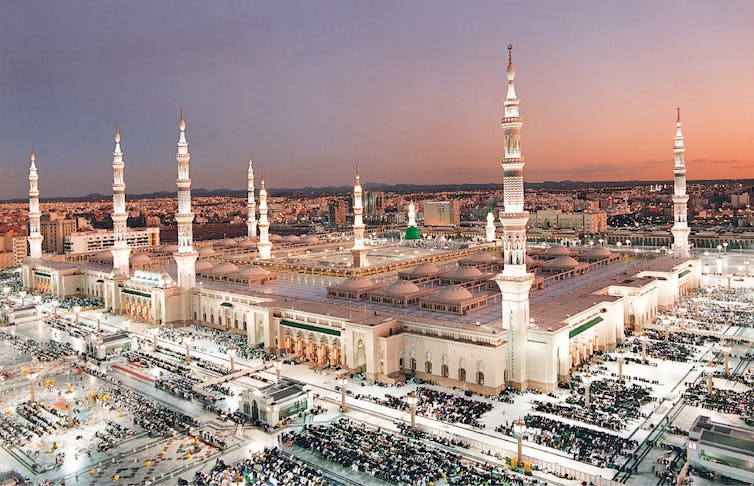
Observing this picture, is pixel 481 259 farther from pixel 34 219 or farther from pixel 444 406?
pixel 34 219

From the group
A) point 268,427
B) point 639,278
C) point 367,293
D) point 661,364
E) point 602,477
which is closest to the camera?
point 602,477

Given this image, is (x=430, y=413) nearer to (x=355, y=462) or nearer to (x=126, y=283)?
(x=355, y=462)

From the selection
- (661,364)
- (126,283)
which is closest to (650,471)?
(661,364)

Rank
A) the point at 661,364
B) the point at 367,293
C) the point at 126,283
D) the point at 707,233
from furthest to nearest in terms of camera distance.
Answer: the point at 707,233 < the point at 126,283 < the point at 367,293 < the point at 661,364

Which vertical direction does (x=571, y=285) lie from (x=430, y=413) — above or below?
above

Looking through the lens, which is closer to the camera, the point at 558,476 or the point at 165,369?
the point at 558,476

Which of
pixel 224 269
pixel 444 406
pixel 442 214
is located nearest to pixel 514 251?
pixel 444 406
